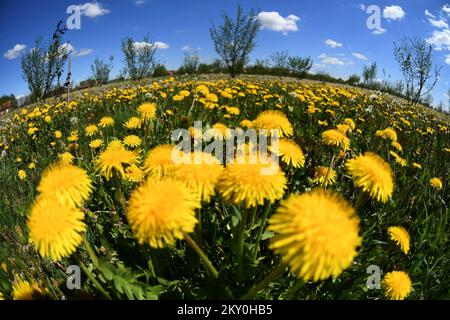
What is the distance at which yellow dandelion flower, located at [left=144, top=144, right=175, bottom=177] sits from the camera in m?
1.63

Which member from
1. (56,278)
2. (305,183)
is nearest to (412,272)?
(305,183)

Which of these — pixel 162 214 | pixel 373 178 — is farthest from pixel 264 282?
pixel 373 178

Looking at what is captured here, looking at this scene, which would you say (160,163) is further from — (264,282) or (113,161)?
(264,282)

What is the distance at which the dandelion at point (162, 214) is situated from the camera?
1.15 metres

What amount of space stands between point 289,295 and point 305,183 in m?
1.29

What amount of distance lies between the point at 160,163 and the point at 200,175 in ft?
1.06

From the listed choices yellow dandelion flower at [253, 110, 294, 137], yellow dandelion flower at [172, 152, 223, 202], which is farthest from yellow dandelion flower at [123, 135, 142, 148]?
yellow dandelion flower at [172, 152, 223, 202]

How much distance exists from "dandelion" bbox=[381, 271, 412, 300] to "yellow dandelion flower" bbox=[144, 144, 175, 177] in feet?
4.43

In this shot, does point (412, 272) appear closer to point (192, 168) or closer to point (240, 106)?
point (192, 168)

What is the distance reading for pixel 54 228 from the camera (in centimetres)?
122

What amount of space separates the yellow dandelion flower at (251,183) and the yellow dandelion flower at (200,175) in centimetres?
5

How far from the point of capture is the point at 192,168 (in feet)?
4.81

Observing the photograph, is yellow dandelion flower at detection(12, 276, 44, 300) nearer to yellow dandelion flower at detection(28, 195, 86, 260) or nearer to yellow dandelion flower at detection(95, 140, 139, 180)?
yellow dandelion flower at detection(28, 195, 86, 260)

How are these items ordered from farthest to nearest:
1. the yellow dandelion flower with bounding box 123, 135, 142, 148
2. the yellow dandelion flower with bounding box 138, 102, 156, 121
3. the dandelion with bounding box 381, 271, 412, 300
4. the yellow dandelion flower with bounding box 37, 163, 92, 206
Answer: the yellow dandelion flower with bounding box 138, 102, 156, 121 → the yellow dandelion flower with bounding box 123, 135, 142, 148 → the dandelion with bounding box 381, 271, 412, 300 → the yellow dandelion flower with bounding box 37, 163, 92, 206
